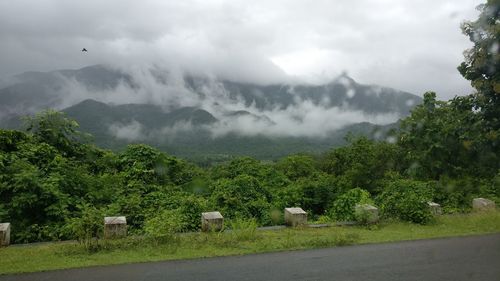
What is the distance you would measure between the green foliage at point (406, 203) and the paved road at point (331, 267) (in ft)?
8.38

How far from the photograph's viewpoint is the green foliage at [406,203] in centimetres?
1123

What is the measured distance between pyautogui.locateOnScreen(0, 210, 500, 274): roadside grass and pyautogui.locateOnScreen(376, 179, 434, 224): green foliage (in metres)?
0.32

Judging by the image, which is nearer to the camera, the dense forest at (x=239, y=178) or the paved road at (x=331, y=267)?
the paved road at (x=331, y=267)

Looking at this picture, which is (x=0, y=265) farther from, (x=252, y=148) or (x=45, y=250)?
(x=252, y=148)

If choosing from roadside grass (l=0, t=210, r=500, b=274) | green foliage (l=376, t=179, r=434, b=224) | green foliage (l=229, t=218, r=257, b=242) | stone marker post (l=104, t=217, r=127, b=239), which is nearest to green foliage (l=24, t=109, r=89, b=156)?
stone marker post (l=104, t=217, r=127, b=239)

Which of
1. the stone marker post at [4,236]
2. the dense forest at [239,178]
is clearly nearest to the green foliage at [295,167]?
the dense forest at [239,178]

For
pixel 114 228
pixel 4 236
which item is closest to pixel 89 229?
pixel 114 228

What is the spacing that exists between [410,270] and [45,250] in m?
6.92

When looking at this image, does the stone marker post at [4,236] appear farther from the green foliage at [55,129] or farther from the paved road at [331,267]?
the green foliage at [55,129]

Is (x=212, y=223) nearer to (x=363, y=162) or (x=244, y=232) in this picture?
(x=244, y=232)

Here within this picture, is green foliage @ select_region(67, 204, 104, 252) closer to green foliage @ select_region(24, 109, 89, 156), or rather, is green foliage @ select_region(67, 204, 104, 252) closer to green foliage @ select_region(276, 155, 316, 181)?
green foliage @ select_region(24, 109, 89, 156)

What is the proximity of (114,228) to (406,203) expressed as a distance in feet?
24.9

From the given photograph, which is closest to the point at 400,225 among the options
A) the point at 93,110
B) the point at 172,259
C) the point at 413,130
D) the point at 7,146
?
the point at 172,259

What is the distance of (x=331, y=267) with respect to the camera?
723 cm
